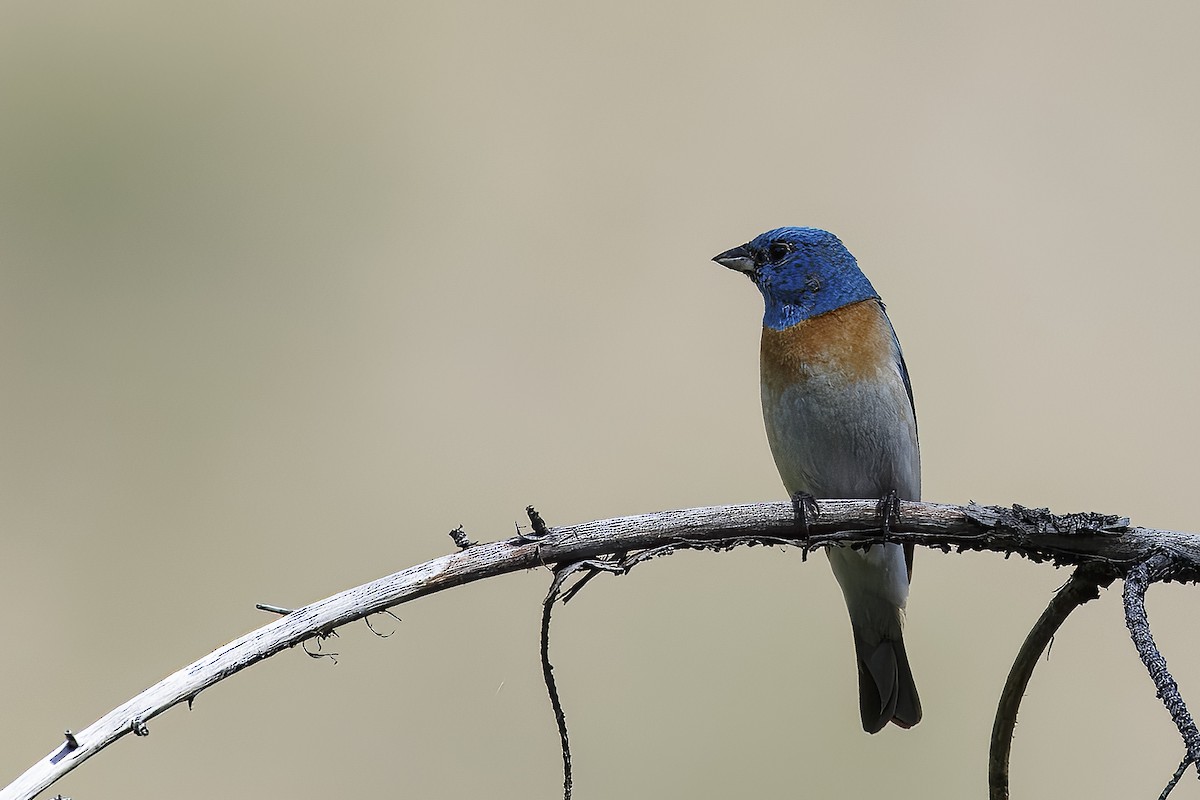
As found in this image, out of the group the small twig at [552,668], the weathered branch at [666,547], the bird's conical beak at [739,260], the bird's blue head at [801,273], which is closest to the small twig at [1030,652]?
the weathered branch at [666,547]

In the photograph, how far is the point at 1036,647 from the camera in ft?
4.29

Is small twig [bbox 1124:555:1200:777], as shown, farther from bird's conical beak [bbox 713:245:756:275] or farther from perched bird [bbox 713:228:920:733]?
bird's conical beak [bbox 713:245:756:275]

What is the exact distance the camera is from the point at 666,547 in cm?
126

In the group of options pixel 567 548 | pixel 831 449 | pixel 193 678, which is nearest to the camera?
pixel 193 678

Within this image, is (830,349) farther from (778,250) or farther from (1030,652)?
(1030,652)

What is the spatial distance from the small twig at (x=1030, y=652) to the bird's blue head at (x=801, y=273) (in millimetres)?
980

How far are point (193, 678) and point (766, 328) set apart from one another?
1.43 m

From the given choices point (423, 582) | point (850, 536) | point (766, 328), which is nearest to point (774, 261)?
point (766, 328)

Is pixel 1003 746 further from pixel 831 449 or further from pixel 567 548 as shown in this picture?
pixel 831 449

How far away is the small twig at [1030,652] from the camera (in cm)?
129

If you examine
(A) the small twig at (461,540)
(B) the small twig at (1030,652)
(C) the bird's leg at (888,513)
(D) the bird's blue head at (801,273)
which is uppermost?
(D) the bird's blue head at (801,273)

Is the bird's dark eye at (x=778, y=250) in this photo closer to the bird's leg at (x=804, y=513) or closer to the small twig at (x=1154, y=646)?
the bird's leg at (x=804, y=513)

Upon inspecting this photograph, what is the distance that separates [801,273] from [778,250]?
0.07m

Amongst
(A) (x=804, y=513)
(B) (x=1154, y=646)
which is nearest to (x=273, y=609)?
(A) (x=804, y=513)
